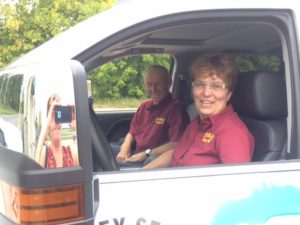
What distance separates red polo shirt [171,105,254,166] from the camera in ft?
7.84

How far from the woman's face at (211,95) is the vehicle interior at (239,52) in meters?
0.13

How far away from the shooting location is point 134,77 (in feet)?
31.4

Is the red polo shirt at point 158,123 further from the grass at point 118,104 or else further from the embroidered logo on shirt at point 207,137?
the grass at point 118,104

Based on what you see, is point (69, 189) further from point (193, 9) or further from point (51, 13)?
point (51, 13)

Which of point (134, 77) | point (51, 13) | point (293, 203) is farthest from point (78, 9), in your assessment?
point (293, 203)

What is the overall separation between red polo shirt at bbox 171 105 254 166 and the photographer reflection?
971 millimetres

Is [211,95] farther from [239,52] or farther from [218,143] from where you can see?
[239,52]

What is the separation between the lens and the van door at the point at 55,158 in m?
1.57

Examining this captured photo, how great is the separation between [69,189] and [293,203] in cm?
94

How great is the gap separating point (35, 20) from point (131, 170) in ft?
38.3

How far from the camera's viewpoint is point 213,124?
8.59 feet

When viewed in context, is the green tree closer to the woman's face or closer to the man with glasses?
the man with glasses

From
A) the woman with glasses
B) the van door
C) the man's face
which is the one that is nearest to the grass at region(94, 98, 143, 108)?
the man's face

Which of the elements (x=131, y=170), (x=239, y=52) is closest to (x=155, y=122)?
(x=239, y=52)
